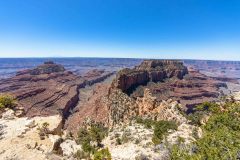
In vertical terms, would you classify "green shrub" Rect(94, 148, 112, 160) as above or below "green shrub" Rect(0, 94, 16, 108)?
below

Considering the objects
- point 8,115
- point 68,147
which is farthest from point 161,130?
point 8,115

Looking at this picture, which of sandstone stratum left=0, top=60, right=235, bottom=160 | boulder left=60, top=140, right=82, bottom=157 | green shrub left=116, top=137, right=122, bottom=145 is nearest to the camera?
sandstone stratum left=0, top=60, right=235, bottom=160

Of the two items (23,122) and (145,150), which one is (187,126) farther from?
(23,122)

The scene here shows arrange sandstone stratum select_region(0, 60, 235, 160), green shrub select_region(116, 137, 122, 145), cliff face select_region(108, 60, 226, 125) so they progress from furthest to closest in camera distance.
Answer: cliff face select_region(108, 60, 226, 125) → green shrub select_region(116, 137, 122, 145) → sandstone stratum select_region(0, 60, 235, 160)

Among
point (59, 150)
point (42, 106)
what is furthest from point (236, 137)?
point (42, 106)

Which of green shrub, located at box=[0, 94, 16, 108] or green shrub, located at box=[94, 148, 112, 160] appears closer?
green shrub, located at box=[94, 148, 112, 160]

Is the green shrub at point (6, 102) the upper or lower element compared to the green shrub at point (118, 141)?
upper

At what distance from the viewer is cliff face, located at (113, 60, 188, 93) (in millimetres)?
92688

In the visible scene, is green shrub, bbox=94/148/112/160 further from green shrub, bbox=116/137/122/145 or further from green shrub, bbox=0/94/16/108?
green shrub, bbox=0/94/16/108

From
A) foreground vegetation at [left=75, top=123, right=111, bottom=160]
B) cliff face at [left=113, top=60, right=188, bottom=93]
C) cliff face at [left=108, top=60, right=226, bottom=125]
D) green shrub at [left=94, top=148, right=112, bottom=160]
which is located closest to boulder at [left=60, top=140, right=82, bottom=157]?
foreground vegetation at [left=75, top=123, right=111, bottom=160]

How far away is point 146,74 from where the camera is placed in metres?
121

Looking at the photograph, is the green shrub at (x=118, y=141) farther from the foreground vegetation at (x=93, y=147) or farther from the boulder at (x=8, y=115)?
the boulder at (x=8, y=115)

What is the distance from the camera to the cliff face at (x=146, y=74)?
92.7m

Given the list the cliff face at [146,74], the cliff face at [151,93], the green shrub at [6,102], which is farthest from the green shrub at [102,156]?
the cliff face at [146,74]
